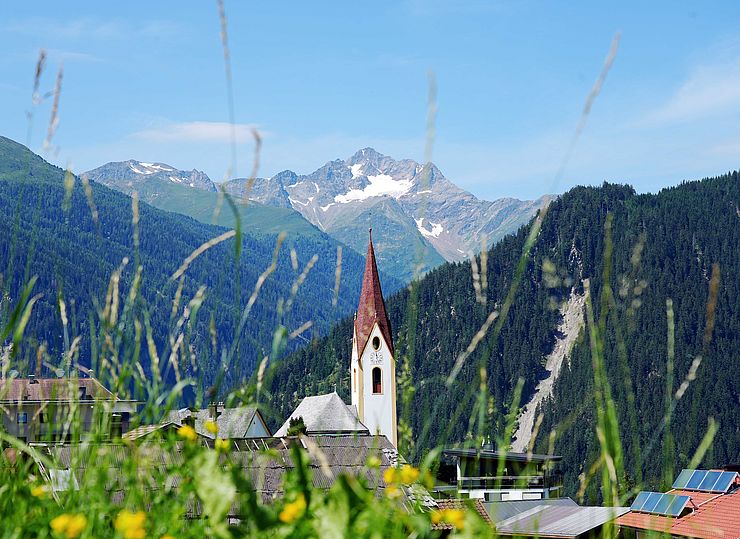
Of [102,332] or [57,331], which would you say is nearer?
[102,332]

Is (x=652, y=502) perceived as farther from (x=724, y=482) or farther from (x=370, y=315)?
(x=370, y=315)

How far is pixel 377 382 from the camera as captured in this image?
63.9 metres

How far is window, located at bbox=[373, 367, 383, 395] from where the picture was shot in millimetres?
63875

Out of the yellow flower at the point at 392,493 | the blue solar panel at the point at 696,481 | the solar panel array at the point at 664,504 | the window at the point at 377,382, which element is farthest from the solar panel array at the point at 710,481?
the yellow flower at the point at 392,493

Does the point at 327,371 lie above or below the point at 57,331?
above

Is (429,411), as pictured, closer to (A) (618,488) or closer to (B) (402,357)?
(B) (402,357)

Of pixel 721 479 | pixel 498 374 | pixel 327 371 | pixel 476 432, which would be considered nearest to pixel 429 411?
pixel 476 432

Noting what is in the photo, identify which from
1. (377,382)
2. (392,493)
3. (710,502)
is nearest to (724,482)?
(710,502)

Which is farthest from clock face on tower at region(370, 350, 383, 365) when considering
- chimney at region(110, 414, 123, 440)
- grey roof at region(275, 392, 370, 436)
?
chimney at region(110, 414, 123, 440)

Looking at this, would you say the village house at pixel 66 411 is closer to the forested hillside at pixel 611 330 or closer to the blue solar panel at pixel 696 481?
the blue solar panel at pixel 696 481

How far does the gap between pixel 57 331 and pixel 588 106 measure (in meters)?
2.24

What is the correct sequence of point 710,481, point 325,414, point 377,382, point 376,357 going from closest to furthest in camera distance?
1. point 710,481
2. point 325,414
3. point 377,382
4. point 376,357

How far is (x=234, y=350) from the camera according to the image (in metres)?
3.91

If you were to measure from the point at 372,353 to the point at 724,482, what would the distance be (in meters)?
33.7
